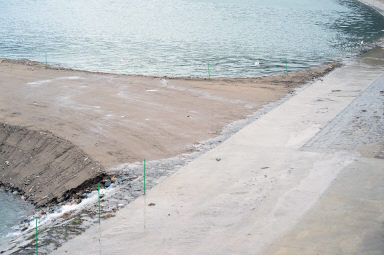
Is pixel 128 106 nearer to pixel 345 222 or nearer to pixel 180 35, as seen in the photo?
pixel 345 222

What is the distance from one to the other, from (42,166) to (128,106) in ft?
19.9

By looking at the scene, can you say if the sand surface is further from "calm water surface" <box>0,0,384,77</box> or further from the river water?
"calm water surface" <box>0,0,384,77</box>

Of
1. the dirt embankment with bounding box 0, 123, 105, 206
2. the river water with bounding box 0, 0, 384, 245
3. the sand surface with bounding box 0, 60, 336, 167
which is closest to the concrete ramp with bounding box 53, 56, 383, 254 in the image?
the sand surface with bounding box 0, 60, 336, 167

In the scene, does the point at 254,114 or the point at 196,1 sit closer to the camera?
the point at 254,114

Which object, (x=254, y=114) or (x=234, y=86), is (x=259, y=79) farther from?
(x=254, y=114)

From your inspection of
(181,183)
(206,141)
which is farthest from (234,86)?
(181,183)

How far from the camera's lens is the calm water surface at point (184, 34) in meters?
34.1

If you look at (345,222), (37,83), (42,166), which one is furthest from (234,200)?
(37,83)

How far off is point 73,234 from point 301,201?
578 cm

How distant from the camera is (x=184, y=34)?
45.0 metres

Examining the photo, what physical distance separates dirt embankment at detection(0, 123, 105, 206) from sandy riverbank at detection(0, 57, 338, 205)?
0.04 m

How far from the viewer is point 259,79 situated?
29.3 metres

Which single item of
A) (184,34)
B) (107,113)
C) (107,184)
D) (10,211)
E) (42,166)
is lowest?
(10,211)

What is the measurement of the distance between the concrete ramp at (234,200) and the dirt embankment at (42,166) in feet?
8.42
